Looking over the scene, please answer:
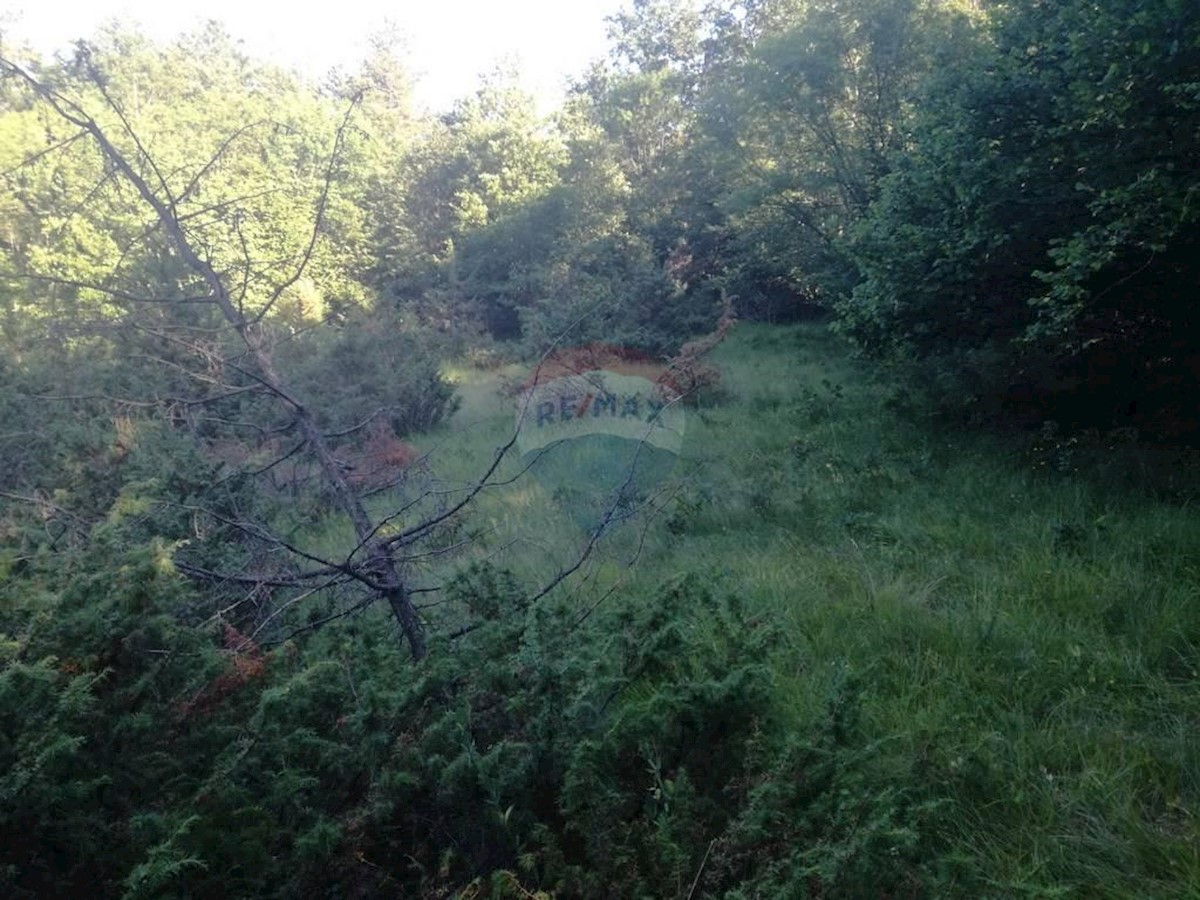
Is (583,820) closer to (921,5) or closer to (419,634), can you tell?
(419,634)

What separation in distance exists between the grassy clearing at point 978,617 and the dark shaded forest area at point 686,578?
0.02 metres

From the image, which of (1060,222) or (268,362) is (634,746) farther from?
(1060,222)

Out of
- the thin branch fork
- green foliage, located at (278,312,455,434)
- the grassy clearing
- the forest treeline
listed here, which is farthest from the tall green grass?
green foliage, located at (278,312,455,434)

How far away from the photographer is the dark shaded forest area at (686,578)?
2029 mm

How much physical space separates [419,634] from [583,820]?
1.18m

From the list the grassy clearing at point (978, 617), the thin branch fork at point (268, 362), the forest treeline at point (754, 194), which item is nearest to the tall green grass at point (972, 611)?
the grassy clearing at point (978, 617)

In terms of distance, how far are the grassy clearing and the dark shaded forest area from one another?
2 centimetres

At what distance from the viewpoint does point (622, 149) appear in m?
22.0

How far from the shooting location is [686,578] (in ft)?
9.64

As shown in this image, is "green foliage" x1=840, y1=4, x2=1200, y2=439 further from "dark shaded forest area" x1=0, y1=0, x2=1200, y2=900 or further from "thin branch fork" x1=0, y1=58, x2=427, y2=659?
"thin branch fork" x1=0, y1=58, x2=427, y2=659

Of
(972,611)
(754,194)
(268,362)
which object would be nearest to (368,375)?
(754,194)

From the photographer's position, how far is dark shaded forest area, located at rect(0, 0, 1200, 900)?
2.03m

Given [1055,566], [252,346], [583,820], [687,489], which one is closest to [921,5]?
[687,489]

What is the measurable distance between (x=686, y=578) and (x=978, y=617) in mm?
1462
